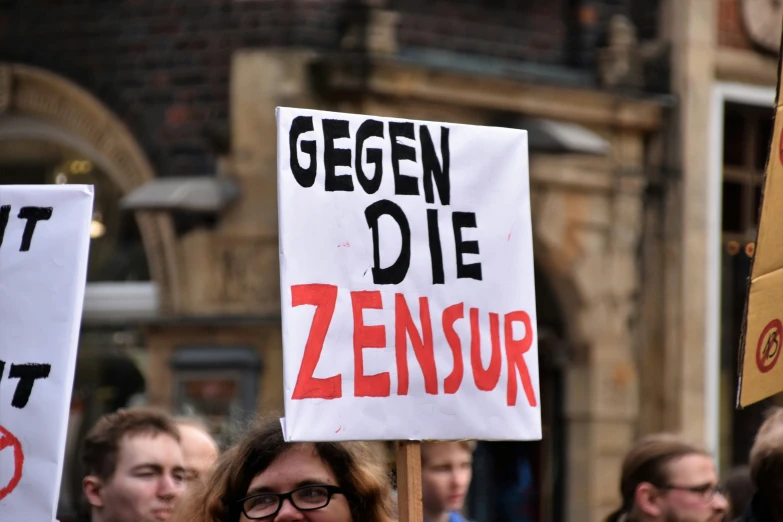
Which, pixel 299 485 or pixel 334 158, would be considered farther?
pixel 334 158

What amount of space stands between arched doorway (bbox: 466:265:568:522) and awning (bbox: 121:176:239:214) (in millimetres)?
2359

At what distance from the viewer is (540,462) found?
1179 cm

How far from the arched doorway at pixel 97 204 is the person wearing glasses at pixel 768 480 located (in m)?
5.95

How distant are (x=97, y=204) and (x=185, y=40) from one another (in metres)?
1.23

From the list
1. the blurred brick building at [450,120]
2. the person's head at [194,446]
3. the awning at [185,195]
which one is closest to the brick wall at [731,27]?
the blurred brick building at [450,120]

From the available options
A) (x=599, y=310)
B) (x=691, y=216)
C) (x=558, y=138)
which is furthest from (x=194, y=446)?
(x=691, y=216)

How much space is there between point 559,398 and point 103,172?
3.18m

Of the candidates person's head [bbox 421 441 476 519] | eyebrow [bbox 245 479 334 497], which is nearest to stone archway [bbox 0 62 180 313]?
person's head [bbox 421 441 476 519]

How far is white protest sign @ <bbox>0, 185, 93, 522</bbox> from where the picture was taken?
3883mm

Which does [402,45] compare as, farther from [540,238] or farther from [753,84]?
[753,84]

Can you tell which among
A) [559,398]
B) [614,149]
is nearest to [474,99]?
[614,149]

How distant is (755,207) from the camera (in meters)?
12.5

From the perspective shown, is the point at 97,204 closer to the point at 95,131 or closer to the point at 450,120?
the point at 95,131

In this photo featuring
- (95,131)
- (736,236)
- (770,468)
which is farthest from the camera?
(736,236)
